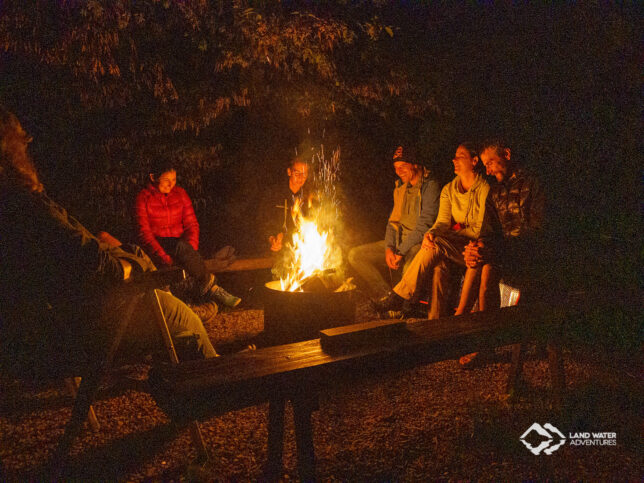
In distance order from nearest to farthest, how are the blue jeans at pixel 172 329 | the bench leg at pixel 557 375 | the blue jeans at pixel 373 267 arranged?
the blue jeans at pixel 172 329
the bench leg at pixel 557 375
the blue jeans at pixel 373 267

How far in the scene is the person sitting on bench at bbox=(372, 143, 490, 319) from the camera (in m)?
4.88

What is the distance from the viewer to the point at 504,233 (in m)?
4.79

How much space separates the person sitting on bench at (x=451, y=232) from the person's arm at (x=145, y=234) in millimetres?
2737

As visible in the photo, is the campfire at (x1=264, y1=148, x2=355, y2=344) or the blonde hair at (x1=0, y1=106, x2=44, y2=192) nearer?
the blonde hair at (x1=0, y1=106, x2=44, y2=192)

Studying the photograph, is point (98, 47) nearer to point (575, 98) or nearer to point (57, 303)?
point (57, 303)

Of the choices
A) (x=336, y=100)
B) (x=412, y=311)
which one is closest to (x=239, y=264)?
(x=412, y=311)

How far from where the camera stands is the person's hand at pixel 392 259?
5.84 m

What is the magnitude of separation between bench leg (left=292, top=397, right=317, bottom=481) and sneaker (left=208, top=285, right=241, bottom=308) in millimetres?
3809

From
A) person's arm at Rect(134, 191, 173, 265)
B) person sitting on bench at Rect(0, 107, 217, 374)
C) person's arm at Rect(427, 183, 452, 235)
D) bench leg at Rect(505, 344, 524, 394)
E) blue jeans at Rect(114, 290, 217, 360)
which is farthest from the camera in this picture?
person's arm at Rect(134, 191, 173, 265)

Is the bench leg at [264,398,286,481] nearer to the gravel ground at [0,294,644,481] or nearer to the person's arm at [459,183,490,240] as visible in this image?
the gravel ground at [0,294,644,481]

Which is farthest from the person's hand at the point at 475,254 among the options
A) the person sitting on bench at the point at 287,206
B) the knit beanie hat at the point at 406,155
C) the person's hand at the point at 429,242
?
the person sitting on bench at the point at 287,206

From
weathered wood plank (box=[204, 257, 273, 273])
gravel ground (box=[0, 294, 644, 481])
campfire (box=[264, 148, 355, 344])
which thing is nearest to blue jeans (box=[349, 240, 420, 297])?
campfire (box=[264, 148, 355, 344])

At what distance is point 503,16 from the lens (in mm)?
5879

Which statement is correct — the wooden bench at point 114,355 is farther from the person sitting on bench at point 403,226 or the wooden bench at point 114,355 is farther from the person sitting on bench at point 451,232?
the person sitting on bench at point 403,226
